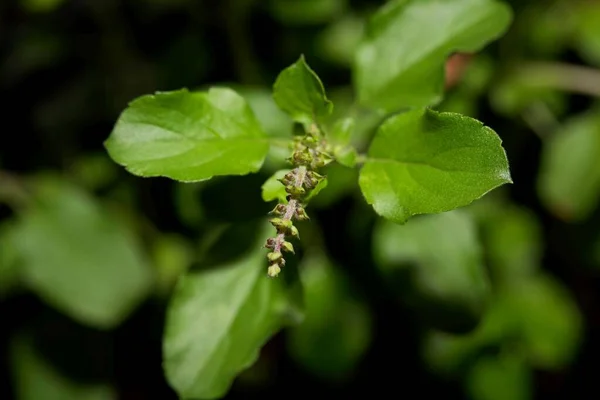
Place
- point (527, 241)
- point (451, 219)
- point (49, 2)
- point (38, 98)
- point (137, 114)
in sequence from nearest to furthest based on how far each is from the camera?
point (137, 114)
point (451, 219)
point (49, 2)
point (527, 241)
point (38, 98)

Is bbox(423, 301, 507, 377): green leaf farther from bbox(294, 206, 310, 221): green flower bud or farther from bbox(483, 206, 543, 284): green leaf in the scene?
bbox(294, 206, 310, 221): green flower bud

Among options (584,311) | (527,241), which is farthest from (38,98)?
(584,311)

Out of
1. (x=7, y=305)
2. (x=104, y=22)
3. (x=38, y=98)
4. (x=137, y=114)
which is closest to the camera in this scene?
(x=137, y=114)

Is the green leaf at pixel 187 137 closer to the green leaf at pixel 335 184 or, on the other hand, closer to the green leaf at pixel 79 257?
the green leaf at pixel 335 184

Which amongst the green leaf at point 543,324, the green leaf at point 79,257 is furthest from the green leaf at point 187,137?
the green leaf at point 543,324

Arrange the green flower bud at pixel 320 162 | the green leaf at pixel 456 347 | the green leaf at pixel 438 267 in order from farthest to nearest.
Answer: the green leaf at pixel 456 347
the green leaf at pixel 438 267
the green flower bud at pixel 320 162

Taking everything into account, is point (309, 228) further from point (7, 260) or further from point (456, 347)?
point (7, 260)

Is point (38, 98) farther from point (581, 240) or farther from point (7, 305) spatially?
point (581, 240)

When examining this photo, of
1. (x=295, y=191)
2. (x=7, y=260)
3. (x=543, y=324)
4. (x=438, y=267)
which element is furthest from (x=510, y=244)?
(x=7, y=260)
